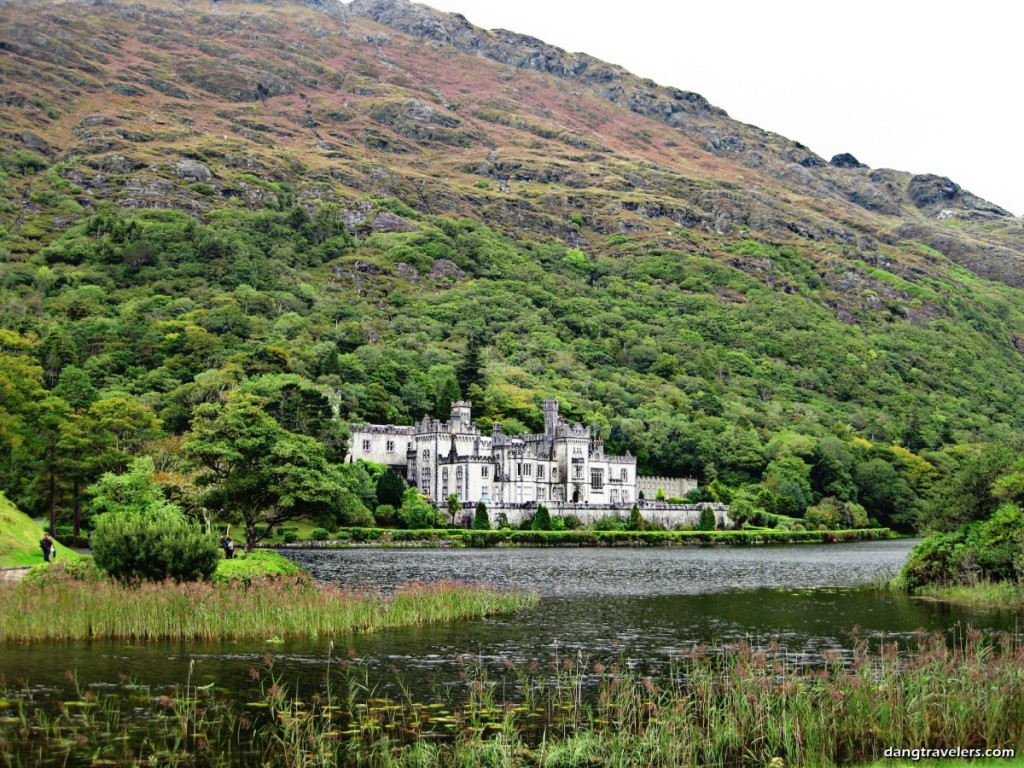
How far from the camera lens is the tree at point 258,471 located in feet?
163

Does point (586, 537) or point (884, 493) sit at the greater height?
point (884, 493)

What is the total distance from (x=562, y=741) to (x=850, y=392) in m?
177

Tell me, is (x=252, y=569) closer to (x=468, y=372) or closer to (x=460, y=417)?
(x=460, y=417)

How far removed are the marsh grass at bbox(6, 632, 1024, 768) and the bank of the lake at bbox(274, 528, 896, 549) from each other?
2274 inches

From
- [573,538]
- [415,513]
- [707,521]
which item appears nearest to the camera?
[415,513]

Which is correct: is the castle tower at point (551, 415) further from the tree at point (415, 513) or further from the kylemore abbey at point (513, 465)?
the tree at point (415, 513)

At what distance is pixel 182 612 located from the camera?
89.9 ft

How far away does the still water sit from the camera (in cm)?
2286

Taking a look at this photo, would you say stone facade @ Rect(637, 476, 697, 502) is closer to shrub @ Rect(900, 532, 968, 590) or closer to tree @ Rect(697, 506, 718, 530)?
tree @ Rect(697, 506, 718, 530)

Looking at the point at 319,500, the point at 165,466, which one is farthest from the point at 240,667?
the point at 165,466

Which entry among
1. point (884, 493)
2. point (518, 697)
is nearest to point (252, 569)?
point (518, 697)

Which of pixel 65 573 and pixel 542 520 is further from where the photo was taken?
pixel 542 520

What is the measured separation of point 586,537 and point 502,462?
1802cm

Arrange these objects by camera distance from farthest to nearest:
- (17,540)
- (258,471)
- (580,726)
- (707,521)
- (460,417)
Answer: (460,417), (707,521), (258,471), (17,540), (580,726)
